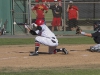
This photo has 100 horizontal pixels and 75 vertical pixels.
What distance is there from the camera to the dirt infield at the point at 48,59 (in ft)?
37.1

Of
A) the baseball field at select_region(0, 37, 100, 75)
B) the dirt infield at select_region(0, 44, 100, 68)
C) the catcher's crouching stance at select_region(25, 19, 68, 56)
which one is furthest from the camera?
the catcher's crouching stance at select_region(25, 19, 68, 56)

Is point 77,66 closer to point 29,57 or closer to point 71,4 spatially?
point 29,57

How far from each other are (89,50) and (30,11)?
9.71 m

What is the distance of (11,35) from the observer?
78.4ft

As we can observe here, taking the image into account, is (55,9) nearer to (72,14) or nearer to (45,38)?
(72,14)

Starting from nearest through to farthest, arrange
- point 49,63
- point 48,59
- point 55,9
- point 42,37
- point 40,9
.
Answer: point 49,63, point 48,59, point 42,37, point 40,9, point 55,9

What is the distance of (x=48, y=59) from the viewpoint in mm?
12352

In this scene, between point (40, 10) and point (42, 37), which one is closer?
point (42, 37)

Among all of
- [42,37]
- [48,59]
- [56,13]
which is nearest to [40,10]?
[56,13]

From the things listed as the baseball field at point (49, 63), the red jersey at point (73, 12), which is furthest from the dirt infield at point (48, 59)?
the red jersey at point (73, 12)

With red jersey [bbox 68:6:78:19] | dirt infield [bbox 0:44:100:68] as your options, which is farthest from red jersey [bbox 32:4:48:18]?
dirt infield [bbox 0:44:100:68]

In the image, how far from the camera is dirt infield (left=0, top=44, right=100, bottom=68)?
1131 centimetres

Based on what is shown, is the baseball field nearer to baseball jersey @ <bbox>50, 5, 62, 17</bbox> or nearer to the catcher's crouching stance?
the catcher's crouching stance

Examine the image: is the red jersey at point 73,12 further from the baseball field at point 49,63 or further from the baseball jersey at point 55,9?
the baseball field at point 49,63
